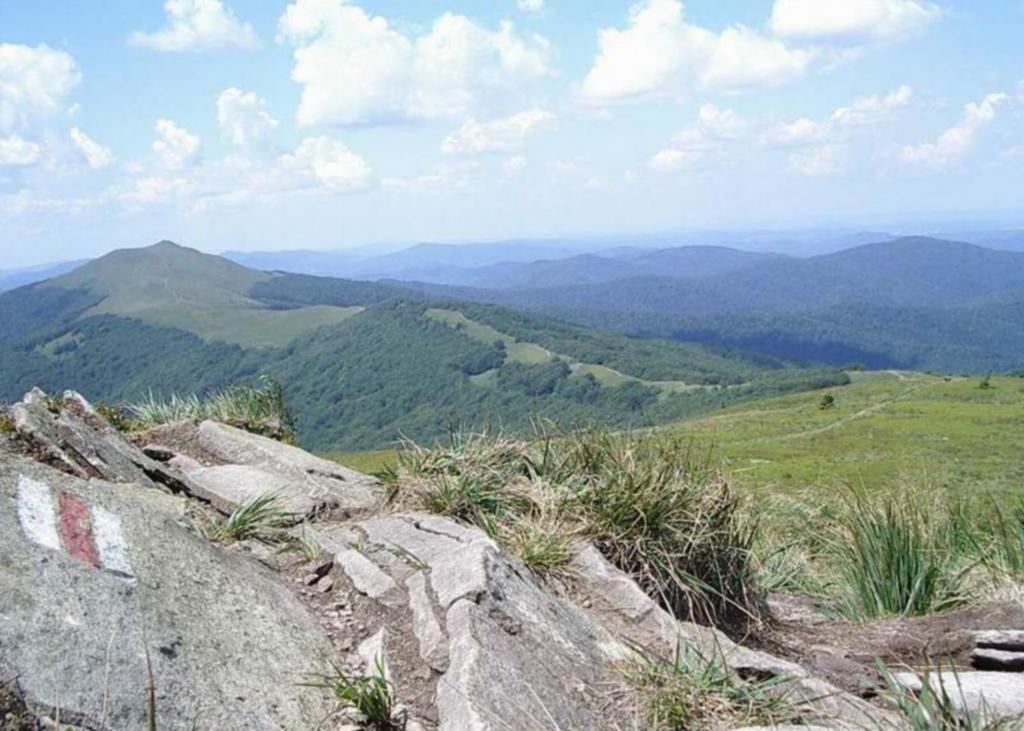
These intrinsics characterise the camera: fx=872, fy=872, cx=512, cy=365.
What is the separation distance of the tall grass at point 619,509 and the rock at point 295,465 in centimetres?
64

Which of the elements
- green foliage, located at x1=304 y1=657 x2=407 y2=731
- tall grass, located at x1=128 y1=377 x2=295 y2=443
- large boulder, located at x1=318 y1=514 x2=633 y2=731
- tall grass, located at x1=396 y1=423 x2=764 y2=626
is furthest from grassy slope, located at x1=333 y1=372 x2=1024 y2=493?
green foliage, located at x1=304 y1=657 x2=407 y2=731

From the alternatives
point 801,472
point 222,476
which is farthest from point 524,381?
point 222,476

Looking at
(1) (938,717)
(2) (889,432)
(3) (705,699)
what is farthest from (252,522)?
(2) (889,432)

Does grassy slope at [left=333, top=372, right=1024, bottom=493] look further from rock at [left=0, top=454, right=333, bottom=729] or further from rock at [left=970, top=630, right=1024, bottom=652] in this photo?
rock at [left=0, top=454, right=333, bottom=729]

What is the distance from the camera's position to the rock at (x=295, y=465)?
24.0 feet

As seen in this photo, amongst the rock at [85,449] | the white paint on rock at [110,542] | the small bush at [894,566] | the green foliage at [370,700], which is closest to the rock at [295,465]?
the rock at [85,449]

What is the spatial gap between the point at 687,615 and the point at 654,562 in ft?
1.36

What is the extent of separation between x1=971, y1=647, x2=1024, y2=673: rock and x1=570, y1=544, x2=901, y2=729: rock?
1.28 m

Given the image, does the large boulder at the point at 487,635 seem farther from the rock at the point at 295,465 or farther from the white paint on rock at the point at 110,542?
the rock at the point at 295,465

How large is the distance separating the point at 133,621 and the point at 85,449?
9.51ft

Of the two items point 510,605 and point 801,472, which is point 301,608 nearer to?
point 510,605

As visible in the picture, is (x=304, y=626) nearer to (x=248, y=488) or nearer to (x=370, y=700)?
(x=370, y=700)

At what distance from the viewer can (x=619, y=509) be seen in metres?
5.98

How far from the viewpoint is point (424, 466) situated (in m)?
6.86
